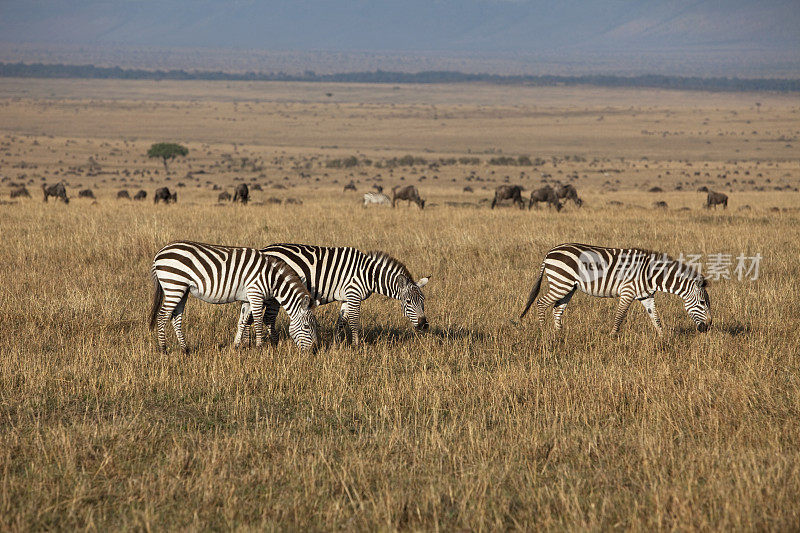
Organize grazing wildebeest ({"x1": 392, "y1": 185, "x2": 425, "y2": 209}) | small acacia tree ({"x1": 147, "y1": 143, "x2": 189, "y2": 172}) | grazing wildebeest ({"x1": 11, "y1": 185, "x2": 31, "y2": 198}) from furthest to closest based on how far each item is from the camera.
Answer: small acacia tree ({"x1": 147, "y1": 143, "x2": 189, "y2": 172}) < grazing wildebeest ({"x1": 11, "y1": 185, "x2": 31, "y2": 198}) < grazing wildebeest ({"x1": 392, "y1": 185, "x2": 425, "y2": 209})

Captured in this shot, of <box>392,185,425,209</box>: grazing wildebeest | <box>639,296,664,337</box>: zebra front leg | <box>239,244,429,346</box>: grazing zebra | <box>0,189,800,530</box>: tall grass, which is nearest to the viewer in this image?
<box>0,189,800,530</box>: tall grass

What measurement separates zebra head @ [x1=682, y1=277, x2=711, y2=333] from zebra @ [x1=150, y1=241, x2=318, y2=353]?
482 centimetres

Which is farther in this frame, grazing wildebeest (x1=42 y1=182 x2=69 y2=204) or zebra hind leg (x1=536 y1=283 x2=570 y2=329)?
grazing wildebeest (x1=42 y1=182 x2=69 y2=204)

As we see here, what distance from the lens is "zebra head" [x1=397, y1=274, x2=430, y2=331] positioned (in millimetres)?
10320

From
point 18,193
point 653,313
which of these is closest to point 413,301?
point 653,313

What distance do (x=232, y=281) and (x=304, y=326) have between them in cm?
97

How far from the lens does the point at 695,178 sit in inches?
2432

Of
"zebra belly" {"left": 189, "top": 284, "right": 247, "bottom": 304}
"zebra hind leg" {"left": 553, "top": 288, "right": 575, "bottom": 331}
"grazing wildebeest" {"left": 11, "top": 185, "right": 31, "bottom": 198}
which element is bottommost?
"grazing wildebeest" {"left": 11, "top": 185, "right": 31, "bottom": 198}

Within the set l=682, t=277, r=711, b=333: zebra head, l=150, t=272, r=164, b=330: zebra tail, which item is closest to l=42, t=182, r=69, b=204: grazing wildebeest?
l=150, t=272, r=164, b=330: zebra tail

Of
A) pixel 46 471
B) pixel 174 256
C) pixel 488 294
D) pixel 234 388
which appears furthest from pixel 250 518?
pixel 488 294

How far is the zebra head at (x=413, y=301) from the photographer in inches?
406

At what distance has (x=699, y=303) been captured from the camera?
441 inches

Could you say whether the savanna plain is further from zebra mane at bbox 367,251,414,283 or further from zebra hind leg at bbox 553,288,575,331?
zebra mane at bbox 367,251,414,283

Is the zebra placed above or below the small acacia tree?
above
